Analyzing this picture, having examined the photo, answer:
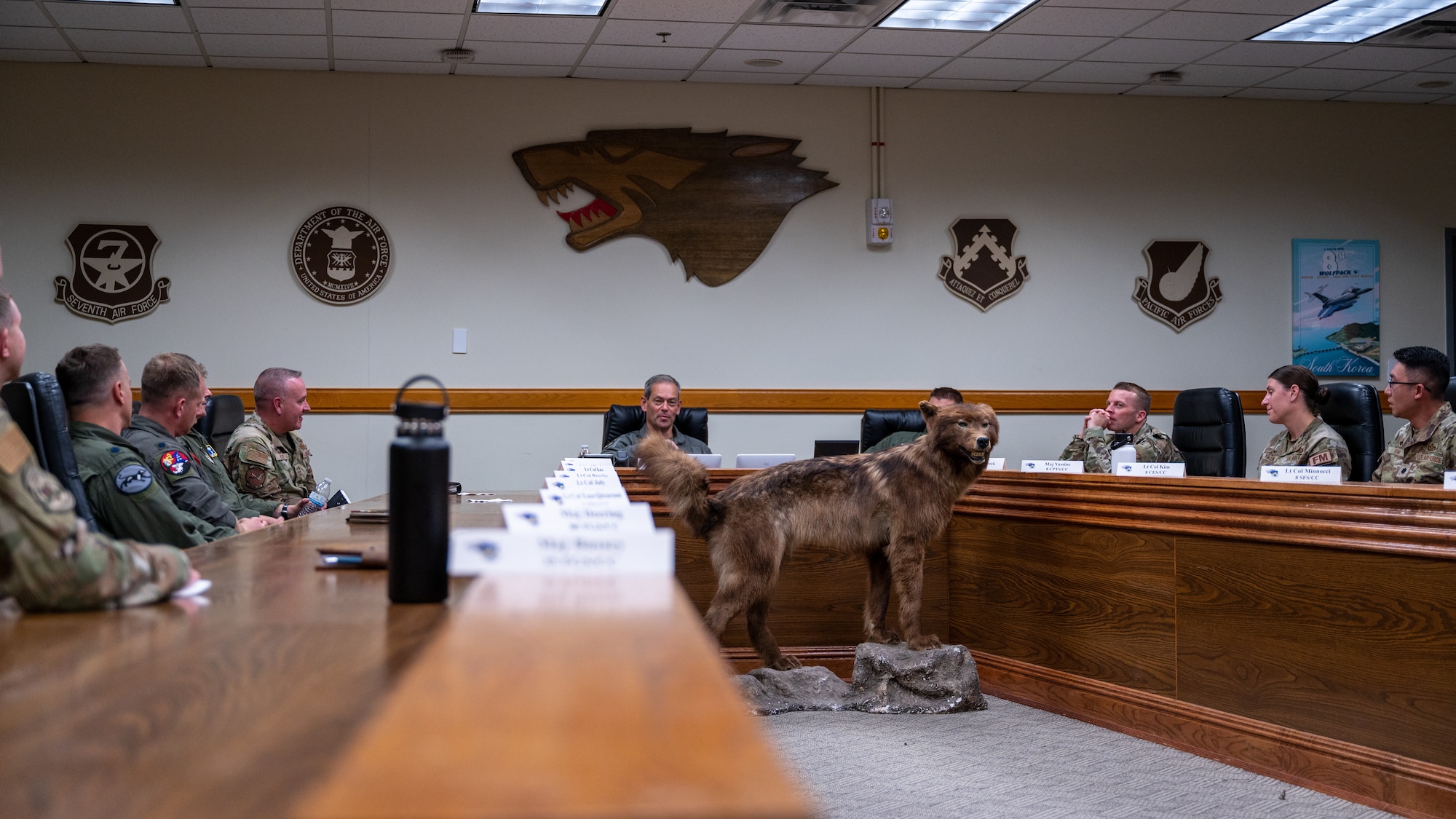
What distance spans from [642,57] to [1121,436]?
9.97ft

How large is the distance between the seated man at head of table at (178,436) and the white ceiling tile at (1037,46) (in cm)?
404

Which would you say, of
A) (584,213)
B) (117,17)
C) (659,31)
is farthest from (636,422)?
(117,17)

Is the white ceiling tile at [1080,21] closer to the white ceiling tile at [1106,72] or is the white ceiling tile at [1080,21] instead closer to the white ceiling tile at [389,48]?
the white ceiling tile at [1106,72]

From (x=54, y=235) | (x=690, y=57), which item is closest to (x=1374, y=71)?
(x=690, y=57)

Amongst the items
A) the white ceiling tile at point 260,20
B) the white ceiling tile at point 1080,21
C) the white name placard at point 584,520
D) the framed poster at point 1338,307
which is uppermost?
the white ceiling tile at point 1080,21

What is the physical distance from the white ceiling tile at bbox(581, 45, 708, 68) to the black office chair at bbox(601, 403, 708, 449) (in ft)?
5.98

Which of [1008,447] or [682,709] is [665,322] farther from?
[682,709]

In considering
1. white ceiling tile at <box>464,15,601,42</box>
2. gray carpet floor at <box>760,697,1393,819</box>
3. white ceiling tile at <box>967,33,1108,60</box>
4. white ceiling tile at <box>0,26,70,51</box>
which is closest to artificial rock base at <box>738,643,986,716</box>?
gray carpet floor at <box>760,697,1393,819</box>

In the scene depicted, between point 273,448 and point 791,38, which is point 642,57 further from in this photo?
point 273,448

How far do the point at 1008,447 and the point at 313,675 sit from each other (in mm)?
6063

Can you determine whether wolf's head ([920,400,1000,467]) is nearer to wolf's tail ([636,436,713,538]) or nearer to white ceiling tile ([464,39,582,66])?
wolf's tail ([636,436,713,538])


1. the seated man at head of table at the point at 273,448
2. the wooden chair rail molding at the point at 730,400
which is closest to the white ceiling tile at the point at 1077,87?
the wooden chair rail molding at the point at 730,400

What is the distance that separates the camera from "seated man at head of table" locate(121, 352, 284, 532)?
3.03 m

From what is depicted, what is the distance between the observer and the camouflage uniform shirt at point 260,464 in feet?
13.6
